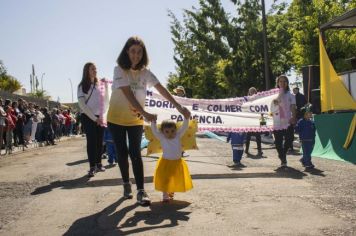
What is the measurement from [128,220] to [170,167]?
1214 mm

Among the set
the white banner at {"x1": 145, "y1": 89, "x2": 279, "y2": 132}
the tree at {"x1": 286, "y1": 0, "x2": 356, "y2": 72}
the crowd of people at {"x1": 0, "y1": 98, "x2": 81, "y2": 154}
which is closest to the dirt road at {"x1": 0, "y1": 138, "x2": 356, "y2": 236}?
the white banner at {"x1": 145, "y1": 89, "x2": 279, "y2": 132}

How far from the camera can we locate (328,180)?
24.6 ft

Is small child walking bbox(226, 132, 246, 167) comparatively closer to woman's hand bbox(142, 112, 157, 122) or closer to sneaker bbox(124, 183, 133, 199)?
sneaker bbox(124, 183, 133, 199)

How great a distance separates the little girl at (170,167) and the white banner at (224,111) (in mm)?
3088

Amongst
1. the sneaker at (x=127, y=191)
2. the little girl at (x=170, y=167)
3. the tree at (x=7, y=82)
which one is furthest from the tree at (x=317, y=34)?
the tree at (x=7, y=82)

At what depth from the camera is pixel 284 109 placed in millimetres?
9672

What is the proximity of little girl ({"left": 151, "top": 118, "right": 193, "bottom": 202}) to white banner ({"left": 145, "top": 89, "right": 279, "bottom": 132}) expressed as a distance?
122 inches

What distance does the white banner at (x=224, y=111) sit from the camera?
9.39 meters

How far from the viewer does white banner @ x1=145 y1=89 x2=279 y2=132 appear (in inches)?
370

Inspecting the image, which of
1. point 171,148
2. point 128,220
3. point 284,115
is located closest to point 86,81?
point 171,148

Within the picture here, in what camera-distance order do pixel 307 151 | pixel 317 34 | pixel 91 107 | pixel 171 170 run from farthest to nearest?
pixel 317 34 → pixel 307 151 → pixel 91 107 → pixel 171 170

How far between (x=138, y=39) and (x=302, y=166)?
4.87m

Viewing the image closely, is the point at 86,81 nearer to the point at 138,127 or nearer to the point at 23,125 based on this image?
the point at 138,127

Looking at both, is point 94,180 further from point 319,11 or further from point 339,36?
point 319,11
